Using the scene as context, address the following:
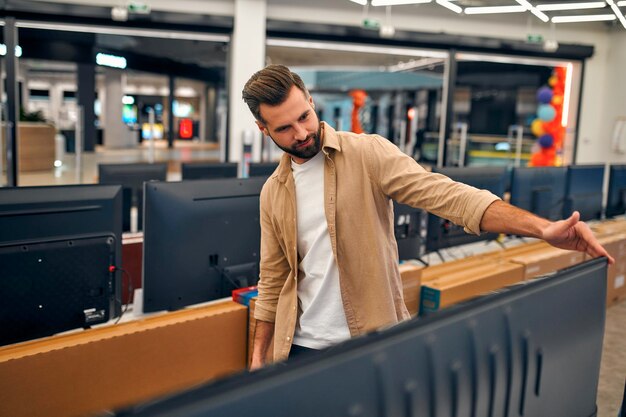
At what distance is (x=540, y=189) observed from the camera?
147 inches

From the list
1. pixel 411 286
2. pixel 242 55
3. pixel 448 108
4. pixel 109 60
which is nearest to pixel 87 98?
pixel 109 60

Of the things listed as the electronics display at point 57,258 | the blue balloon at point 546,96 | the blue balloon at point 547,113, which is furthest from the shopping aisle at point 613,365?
the blue balloon at point 546,96

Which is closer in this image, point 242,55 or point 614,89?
point 242,55

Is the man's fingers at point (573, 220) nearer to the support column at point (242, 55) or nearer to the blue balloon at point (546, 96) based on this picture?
the support column at point (242, 55)

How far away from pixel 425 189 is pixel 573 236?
401 mm

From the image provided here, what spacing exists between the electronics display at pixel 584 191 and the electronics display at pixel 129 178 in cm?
286

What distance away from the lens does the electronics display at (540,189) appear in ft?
11.8

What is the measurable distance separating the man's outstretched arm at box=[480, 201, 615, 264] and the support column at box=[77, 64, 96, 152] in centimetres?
→ 1670

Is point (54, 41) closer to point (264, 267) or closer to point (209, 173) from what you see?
point (209, 173)

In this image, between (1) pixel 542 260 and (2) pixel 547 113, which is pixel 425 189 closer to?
(1) pixel 542 260

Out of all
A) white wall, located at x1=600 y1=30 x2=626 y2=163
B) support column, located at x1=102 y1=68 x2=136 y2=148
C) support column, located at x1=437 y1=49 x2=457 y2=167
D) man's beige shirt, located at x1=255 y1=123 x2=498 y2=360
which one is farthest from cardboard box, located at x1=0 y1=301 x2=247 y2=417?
support column, located at x1=102 y1=68 x2=136 y2=148

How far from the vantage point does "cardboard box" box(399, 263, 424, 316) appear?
2.40m

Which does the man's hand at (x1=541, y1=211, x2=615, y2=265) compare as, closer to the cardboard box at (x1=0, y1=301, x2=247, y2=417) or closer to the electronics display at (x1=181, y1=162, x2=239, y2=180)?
the cardboard box at (x1=0, y1=301, x2=247, y2=417)

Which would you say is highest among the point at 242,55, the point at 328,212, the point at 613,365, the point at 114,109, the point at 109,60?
the point at 109,60
